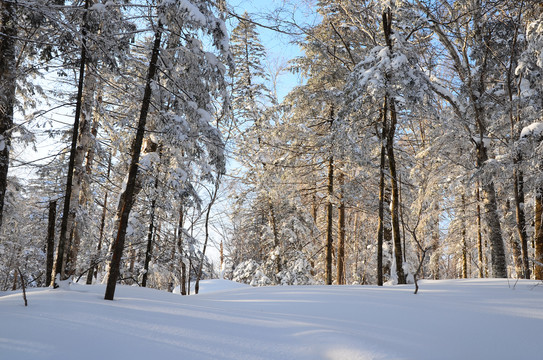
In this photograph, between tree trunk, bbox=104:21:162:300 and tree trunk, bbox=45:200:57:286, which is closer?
tree trunk, bbox=104:21:162:300

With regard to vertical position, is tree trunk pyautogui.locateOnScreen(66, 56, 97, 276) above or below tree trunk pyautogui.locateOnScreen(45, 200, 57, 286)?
above

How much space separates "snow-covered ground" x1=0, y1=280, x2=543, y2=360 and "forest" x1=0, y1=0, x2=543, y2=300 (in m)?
1.04

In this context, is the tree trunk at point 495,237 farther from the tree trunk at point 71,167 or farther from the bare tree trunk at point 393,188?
the tree trunk at point 71,167

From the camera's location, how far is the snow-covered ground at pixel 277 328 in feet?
9.71

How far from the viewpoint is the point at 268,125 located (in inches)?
552

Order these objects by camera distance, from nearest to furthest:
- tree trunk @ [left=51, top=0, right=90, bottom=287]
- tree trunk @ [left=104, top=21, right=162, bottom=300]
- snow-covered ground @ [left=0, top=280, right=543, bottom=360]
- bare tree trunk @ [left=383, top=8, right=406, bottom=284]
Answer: snow-covered ground @ [left=0, top=280, right=543, bottom=360], tree trunk @ [left=104, top=21, right=162, bottom=300], tree trunk @ [left=51, top=0, right=90, bottom=287], bare tree trunk @ [left=383, top=8, right=406, bottom=284]

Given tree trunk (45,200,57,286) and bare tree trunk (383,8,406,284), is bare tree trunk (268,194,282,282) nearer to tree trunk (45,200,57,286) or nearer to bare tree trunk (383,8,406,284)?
bare tree trunk (383,8,406,284)

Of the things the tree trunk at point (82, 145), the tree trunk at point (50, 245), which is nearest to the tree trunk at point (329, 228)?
the tree trunk at point (82, 145)

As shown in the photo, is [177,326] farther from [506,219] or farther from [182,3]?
[506,219]

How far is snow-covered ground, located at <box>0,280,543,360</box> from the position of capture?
296cm

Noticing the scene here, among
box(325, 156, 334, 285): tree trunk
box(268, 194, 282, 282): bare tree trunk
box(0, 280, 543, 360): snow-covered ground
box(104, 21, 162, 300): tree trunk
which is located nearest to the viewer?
box(0, 280, 543, 360): snow-covered ground

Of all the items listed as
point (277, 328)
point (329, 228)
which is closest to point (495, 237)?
point (329, 228)

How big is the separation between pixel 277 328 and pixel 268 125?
36.7 ft

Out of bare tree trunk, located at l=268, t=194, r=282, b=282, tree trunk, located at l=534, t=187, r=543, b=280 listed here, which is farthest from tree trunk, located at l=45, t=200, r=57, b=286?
tree trunk, located at l=534, t=187, r=543, b=280
